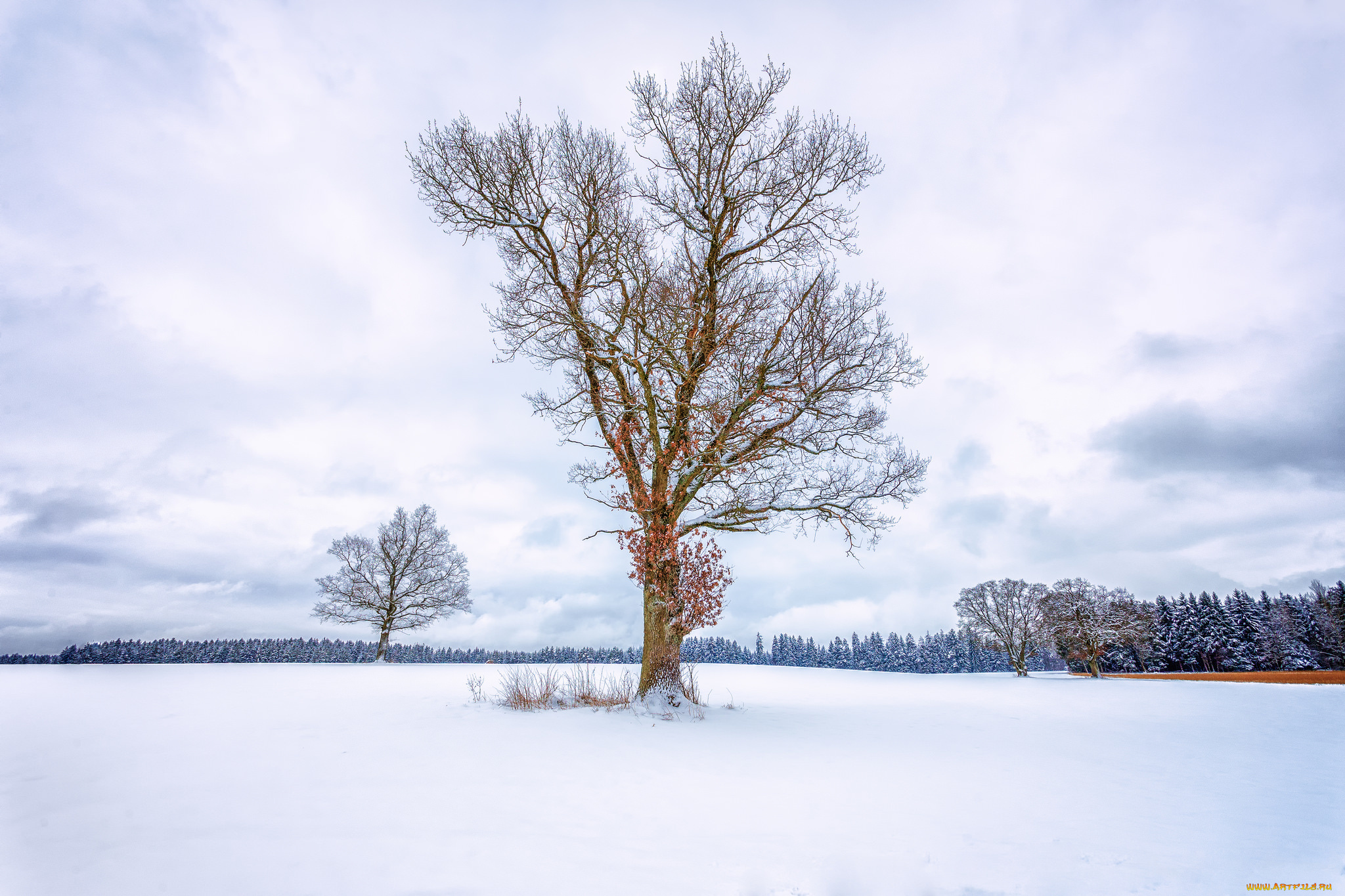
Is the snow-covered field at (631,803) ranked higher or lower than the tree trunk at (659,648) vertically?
lower

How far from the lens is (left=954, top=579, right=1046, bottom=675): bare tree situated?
3606 centimetres

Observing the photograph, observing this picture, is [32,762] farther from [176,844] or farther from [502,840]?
[502,840]

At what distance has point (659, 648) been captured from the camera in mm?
10594

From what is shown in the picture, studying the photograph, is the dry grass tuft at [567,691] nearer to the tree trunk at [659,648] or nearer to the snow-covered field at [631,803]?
the tree trunk at [659,648]

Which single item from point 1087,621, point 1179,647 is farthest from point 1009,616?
point 1179,647

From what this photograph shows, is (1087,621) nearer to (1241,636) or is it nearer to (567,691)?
(567,691)

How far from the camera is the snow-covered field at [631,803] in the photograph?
301 cm

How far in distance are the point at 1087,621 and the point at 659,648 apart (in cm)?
3338

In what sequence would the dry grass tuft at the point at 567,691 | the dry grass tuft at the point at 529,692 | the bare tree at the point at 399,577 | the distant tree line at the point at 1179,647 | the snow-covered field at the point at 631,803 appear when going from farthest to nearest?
the distant tree line at the point at 1179,647
the bare tree at the point at 399,577
the dry grass tuft at the point at 567,691
the dry grass tuft at the point at 529,692
the snow-covered field at the point at 631,803

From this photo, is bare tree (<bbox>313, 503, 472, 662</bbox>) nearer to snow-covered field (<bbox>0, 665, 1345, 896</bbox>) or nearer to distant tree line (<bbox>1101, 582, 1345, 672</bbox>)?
snow-covered field (<bbox>0, 665, 1345, 896</bbox>)

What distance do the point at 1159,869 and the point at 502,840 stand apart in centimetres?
409

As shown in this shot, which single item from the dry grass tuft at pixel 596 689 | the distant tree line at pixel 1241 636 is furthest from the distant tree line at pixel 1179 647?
the dry grass tuft at pixel 596 689

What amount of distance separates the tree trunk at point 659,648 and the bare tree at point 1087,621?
107 ft

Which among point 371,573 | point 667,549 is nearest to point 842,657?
point 371,573
